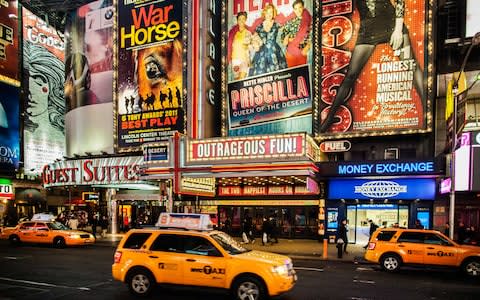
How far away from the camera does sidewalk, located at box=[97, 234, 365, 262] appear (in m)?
21.2

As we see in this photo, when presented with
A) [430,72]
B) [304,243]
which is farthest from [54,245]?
[430,72]

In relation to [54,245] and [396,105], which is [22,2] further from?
[396,105]

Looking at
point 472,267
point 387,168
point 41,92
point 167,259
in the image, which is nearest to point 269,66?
point 387,168

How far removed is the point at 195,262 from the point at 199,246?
42 cm

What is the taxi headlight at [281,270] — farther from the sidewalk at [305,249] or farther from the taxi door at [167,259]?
the sidewalk at [305,249]

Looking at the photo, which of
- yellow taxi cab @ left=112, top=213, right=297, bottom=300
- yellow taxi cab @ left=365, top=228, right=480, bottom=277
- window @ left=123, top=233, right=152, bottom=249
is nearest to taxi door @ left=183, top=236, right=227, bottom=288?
yellow taxi cab @ left=112, top=213, right=297, bottom=300

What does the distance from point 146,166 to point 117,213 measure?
10.4 m

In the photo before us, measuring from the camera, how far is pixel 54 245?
24.2 meters

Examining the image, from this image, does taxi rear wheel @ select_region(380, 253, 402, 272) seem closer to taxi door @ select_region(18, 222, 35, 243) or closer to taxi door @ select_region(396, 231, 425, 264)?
taxi door @ select_region(396, 231, 425, 264)

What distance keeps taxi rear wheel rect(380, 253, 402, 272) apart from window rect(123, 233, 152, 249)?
9.85 metres

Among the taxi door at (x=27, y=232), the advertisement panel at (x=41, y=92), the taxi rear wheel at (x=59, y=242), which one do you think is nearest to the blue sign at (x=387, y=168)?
the taxi rear wheel at (x=59, y=242)

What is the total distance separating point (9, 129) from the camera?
45812 mm

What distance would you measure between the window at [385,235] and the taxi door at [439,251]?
4.26 ft

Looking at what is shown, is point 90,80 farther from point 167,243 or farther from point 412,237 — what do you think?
point 412,237
